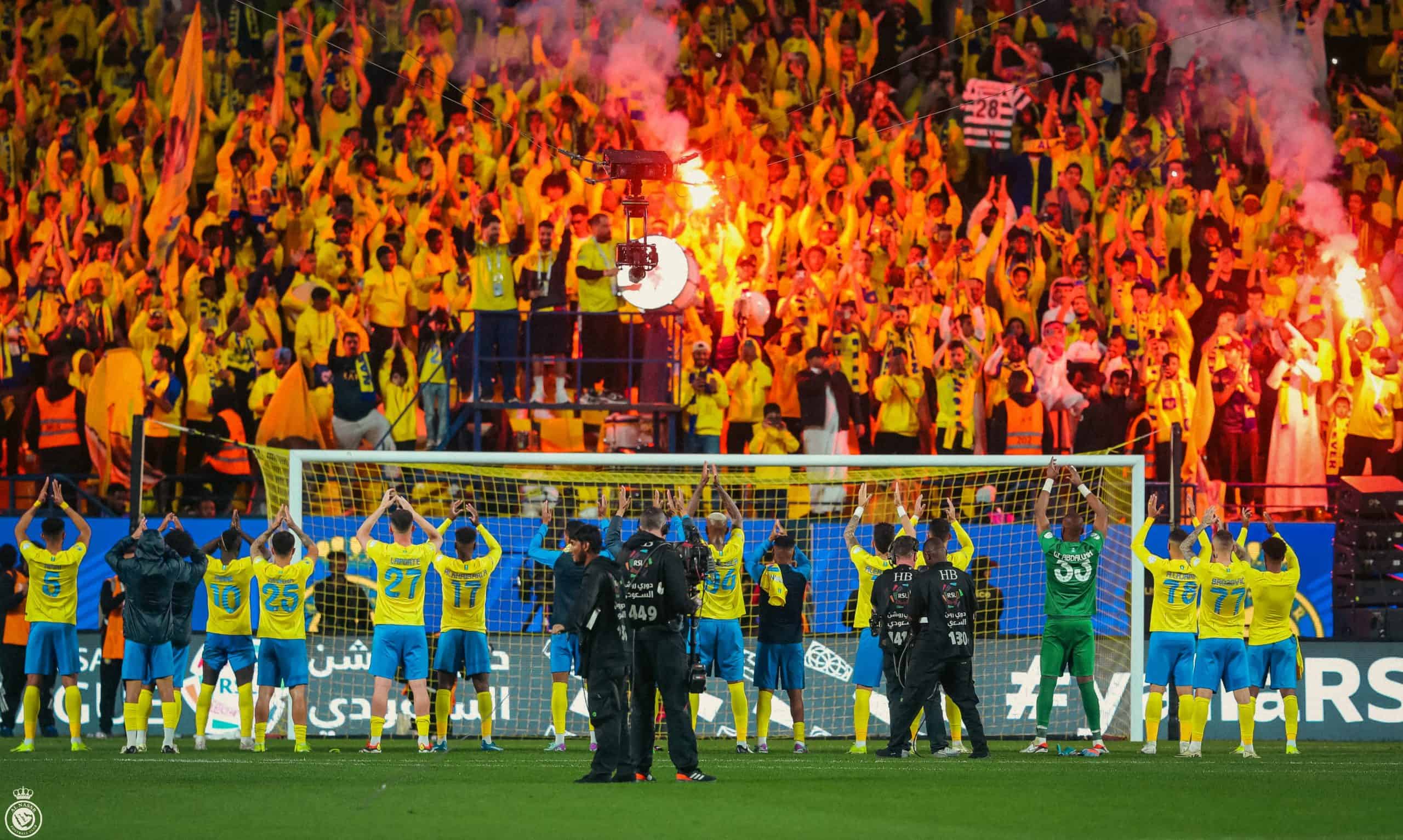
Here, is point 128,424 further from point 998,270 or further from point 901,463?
point 998,270

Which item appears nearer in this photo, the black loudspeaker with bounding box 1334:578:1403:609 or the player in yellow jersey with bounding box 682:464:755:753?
the player in yellow jersey with bounding box 682:464:755:753

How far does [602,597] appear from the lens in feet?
34.2

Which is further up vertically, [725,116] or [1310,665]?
[725,116]

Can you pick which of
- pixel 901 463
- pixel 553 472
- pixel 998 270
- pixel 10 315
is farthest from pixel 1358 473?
pixel 10 315

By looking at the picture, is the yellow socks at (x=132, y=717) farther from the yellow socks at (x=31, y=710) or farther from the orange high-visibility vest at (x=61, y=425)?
the orange high-visibility vest at (x=61, y=425)

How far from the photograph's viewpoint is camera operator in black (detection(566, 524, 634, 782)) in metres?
10.4

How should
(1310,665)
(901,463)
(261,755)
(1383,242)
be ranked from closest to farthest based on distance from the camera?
(261,755) < (901,463) < (1310,665) < (1383,242)

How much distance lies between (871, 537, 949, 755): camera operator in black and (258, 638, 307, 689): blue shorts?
457 cm

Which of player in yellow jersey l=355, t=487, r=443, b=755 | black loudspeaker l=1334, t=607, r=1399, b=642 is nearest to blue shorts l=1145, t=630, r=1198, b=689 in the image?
black loudspeaker l=1334, t=607, r=1399, b=642

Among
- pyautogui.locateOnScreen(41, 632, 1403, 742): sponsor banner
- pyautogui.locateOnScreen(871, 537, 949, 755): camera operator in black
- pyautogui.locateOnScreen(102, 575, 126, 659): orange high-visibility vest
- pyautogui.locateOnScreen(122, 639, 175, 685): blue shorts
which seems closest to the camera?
pyautogui.locateOnScreen(871, 537, 949, 755): camera operator in black

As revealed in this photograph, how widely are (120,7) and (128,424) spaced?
707 cm

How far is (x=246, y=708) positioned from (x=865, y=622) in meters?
→ 5.18

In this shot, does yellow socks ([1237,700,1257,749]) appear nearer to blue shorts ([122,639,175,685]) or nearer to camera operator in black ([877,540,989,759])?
camera operator in black ([877,540,989,759])

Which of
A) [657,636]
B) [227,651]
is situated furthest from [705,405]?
[657,636]
